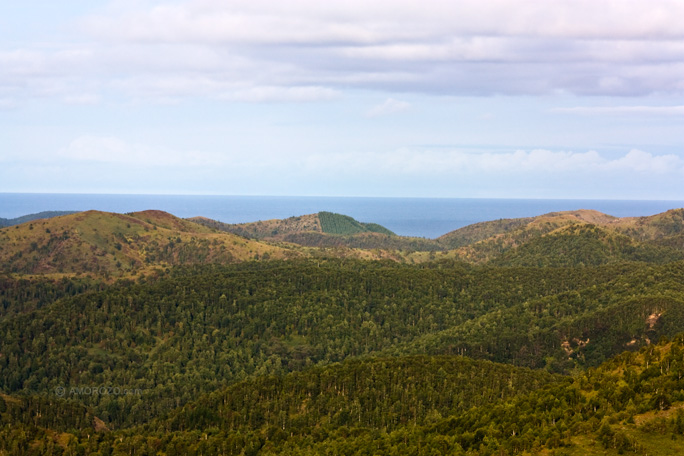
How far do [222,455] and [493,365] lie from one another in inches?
3129

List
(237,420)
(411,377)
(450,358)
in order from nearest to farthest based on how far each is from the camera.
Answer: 1. (237,420)
2. (411,377)
3. (450,358)

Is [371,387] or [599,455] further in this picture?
[371,387]

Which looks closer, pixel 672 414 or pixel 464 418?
pixel 672 414

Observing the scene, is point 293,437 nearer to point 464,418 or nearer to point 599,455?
point 464,418

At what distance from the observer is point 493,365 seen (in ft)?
611

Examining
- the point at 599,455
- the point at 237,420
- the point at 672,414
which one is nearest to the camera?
the point at 599,455

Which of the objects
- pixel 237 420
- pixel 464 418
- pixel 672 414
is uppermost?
pixel 672 414

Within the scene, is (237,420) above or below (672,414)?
below

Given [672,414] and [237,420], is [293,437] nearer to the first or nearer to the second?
[237,420]

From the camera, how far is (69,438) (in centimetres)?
14275

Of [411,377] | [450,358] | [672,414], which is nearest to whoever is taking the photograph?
[672,414]

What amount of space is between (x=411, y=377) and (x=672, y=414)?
262 ft

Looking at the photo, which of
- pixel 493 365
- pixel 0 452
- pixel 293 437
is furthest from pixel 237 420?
pixel 493 365

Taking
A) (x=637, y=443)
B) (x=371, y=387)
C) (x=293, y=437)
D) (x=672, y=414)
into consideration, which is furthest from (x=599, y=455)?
(x=371, y=387)
